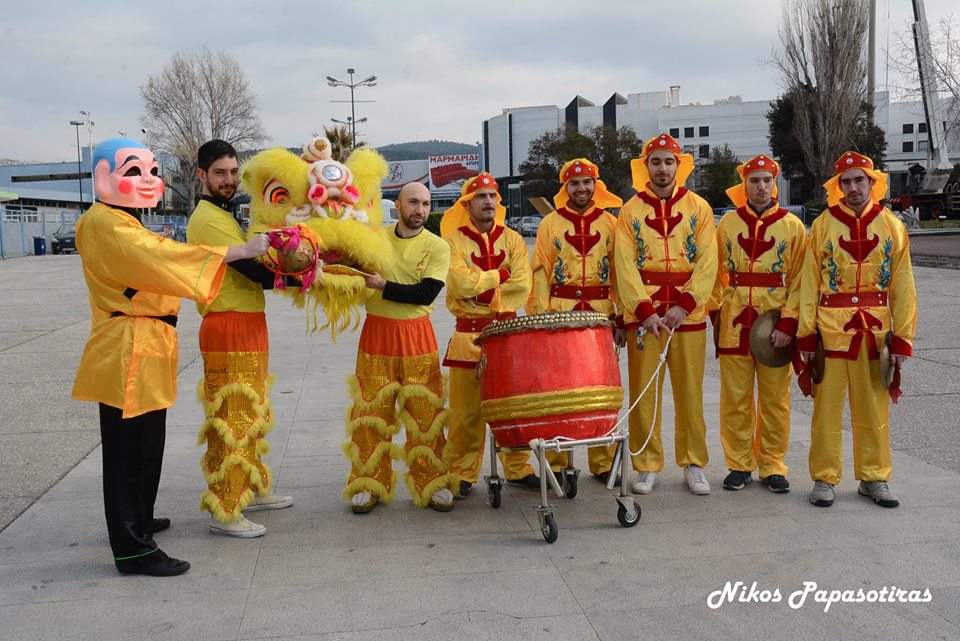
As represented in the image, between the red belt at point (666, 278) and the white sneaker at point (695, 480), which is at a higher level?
the red belt at point (666, 278)

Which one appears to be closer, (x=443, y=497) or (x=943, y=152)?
(x=443, y=497)

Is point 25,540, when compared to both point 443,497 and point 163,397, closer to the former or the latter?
point 163,397

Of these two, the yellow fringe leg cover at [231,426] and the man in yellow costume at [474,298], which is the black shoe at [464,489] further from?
the yellow fringe leg cover at [231,426]

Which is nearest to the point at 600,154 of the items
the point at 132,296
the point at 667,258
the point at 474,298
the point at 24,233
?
the point at 24,233

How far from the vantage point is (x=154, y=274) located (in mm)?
3531

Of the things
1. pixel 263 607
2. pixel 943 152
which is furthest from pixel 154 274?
pixel 943 152

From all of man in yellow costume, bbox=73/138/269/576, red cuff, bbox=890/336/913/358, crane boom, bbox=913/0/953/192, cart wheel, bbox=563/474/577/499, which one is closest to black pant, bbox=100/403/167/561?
man in yellow costume, bbox=73/138/269/576

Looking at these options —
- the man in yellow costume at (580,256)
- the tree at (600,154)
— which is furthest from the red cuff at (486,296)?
the tree at (600,154)

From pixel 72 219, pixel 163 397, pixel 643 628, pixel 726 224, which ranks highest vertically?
pixel 72 219

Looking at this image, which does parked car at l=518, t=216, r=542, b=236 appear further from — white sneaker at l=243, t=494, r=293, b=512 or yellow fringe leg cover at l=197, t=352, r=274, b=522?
yellow fringe leg cover at l=197, t=352, r=274, b=522

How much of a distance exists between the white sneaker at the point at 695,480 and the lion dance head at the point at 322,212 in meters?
2.25

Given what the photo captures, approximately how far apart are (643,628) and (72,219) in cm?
4559

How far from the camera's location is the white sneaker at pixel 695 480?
482 centimetres

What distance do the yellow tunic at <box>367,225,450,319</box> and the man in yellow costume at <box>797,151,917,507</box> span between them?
213 cm
